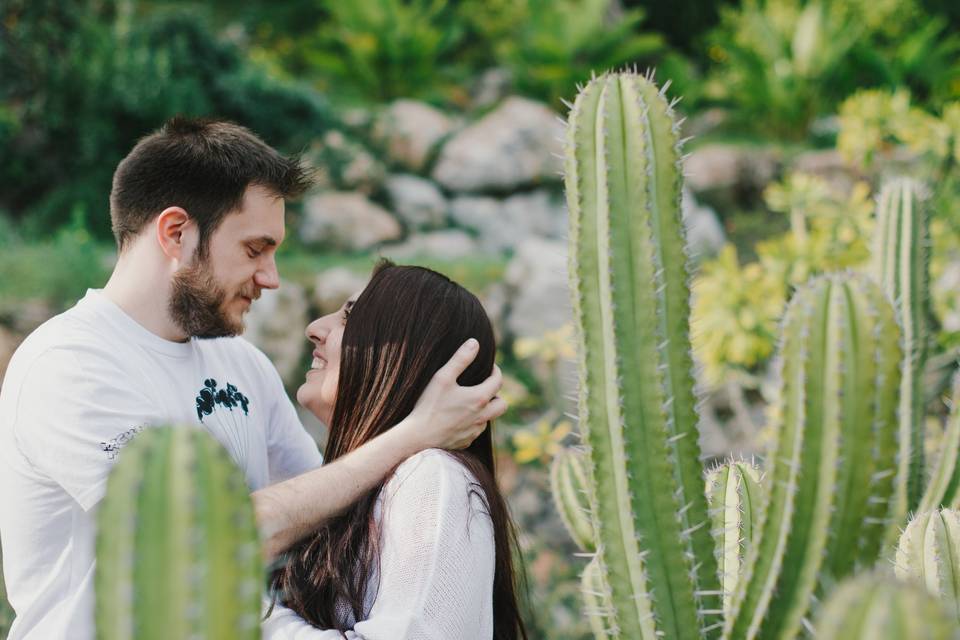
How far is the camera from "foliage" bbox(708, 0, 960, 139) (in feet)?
39.5

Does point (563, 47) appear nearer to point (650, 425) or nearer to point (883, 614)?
point (650, 425)

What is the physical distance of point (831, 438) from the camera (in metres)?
1.25

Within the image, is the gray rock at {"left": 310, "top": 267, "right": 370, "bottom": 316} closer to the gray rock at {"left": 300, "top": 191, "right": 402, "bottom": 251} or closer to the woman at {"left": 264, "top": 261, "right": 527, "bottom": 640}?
the gray rock at {"left": 300, "top": 191, "right": 402, "bottom": 251}

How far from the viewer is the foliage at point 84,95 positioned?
29.3 ft

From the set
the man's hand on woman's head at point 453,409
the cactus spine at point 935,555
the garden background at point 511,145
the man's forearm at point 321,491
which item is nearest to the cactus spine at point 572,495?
the man's hand on woman's head at point 453,409

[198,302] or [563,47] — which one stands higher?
[563,47]

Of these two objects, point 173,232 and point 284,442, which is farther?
point 284,442

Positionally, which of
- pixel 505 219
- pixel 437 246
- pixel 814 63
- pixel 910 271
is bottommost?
pixel 910 271

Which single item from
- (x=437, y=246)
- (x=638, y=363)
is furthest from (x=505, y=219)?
(x=638, y=363)

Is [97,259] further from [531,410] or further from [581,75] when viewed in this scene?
[581,75]

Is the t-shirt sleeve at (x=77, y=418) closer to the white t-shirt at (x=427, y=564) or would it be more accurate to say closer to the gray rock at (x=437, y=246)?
the white t-shirt at (x=427, y=564)

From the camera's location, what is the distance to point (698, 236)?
10.2 metres

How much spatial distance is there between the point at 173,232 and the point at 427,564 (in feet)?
3.62

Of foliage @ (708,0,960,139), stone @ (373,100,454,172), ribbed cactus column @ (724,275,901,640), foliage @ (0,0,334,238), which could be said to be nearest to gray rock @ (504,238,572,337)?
foliage @ (0,0,334,238)
